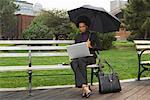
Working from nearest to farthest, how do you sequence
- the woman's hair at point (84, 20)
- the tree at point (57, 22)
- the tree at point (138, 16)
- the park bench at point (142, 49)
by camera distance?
the woman's hair at point (84, 20), the park bench at point (142, 49), the tree at point (138, 16), the tree at point (57, 22)

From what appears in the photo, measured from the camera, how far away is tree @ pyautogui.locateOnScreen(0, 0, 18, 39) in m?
44.4

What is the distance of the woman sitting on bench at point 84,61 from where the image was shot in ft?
17.3

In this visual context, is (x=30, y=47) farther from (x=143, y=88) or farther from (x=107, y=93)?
(x=143, y=88)

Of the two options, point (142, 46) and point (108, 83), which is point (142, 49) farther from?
point (108, 83)

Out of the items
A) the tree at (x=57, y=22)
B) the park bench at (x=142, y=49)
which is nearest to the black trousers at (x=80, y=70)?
the park bench at (x=142, y=49)

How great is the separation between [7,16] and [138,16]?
22022mm

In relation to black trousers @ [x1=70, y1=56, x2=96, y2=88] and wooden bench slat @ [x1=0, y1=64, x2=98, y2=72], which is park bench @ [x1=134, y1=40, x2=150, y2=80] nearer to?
wooden bench slat @ [x1=0, y1=64, x2=98, y2=72]

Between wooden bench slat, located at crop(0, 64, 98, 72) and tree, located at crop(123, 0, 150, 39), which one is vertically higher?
tree, located at crop(123, 0, 150, 39)

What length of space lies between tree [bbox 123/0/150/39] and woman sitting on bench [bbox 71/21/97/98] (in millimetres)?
20981

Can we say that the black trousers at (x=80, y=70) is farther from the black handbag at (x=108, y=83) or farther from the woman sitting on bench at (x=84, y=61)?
the black handbag at (x=108, y=83)

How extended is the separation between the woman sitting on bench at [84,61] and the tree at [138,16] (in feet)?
68.8

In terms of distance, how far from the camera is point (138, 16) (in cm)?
2802

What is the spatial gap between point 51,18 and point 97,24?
100.0ft

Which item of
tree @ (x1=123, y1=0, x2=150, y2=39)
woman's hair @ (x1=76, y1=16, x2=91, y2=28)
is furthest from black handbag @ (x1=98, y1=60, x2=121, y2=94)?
tree @ (x1=123, y1=0, x2=150, y2=39)
